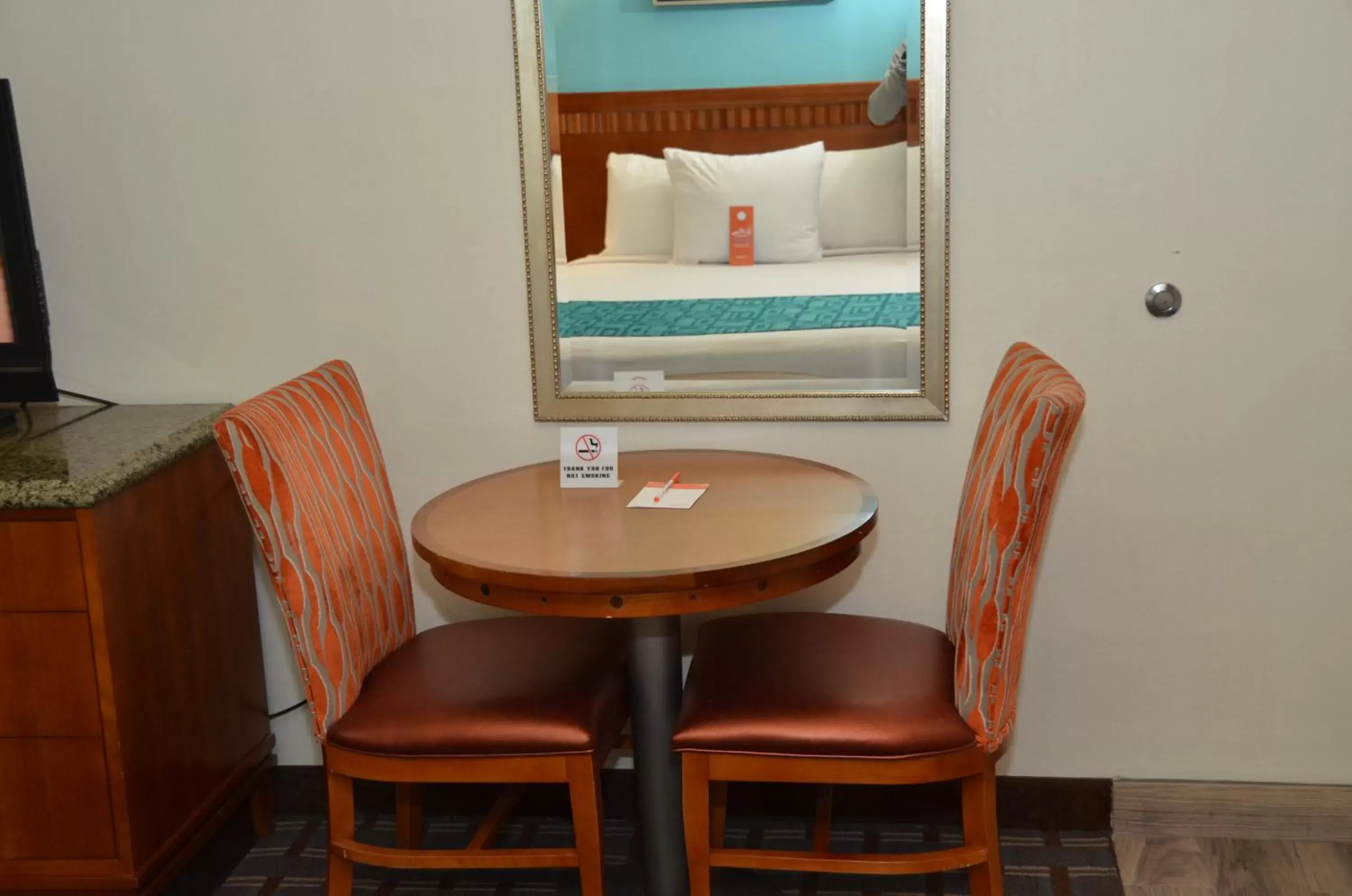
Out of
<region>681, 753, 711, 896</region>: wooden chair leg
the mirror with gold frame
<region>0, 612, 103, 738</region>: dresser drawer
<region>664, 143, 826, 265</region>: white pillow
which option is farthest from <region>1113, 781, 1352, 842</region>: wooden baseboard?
<region>0, 612, 103, 738</region>: dresser drawer

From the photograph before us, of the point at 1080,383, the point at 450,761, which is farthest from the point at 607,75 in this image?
the point at 450,761

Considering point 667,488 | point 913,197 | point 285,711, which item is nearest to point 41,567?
point 285,711

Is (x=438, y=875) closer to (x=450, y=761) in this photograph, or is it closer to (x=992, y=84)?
(x=450, y=761)

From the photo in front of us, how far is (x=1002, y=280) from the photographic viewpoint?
2381 mm

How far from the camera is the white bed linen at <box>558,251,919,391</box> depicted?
2410mm

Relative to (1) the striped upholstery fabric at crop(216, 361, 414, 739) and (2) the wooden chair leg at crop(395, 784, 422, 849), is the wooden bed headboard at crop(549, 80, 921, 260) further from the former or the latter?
(2) the wooden chair leg at crop(395, 784, 422, 849)

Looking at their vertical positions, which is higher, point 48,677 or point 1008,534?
point 1008,534

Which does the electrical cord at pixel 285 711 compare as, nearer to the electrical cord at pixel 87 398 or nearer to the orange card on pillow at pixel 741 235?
the electrical cord at pixel 87 398

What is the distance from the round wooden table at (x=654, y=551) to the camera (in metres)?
1.83

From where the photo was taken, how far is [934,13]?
2273mm

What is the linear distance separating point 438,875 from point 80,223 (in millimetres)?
1447

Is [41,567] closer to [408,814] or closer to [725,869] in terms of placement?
[408,814]

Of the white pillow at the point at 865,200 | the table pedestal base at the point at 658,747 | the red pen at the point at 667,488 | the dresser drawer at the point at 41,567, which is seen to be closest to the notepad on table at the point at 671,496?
the red pen at the point at 667,488

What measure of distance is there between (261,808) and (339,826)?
0.65 metres
